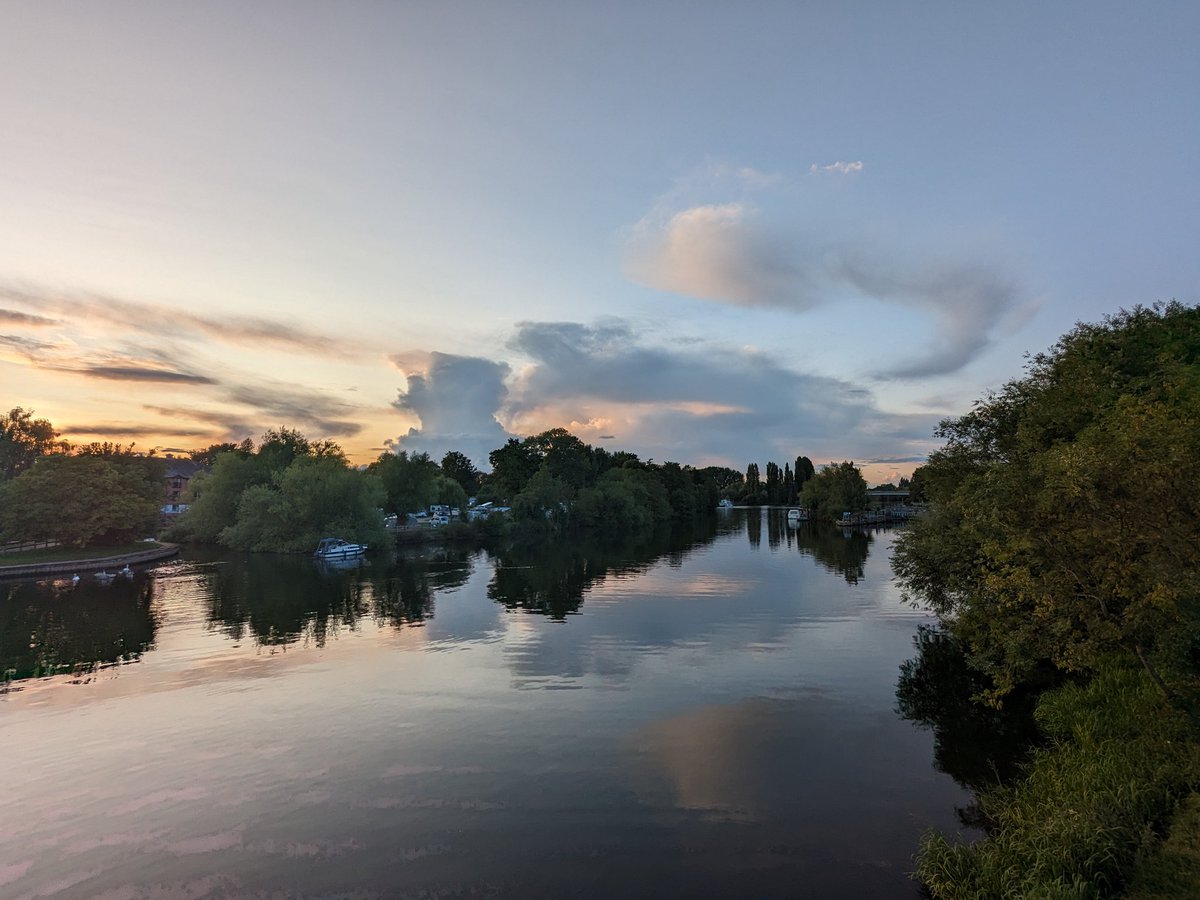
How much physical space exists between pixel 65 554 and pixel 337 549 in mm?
32996

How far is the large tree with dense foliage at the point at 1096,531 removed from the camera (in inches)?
607

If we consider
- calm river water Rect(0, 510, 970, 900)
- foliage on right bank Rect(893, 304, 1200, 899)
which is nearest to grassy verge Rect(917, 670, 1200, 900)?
foliage on right bank Rect(893, 304, 1200, 899)

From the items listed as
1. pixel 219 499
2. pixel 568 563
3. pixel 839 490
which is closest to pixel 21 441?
pixel 219 499

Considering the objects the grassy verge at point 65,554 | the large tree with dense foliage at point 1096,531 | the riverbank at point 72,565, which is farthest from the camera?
the grassy verge at point 65,554

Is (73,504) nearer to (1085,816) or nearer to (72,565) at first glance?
(72,565)

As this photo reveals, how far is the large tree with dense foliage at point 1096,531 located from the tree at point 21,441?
152 meters

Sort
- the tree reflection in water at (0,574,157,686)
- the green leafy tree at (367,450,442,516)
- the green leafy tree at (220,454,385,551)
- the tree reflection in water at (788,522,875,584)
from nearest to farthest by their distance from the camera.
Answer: the tree reflection in water at (0,574,157,686)
the tree reflection in water at (788,522,875,584)
the green leafy tree at (220,454,385,551)
the green leafy tree at (367,450,442,516)

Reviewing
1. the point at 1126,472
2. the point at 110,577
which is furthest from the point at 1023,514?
the point at 110,577

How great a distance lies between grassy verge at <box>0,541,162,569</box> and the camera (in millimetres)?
76312

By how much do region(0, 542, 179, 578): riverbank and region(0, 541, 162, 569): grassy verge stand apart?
731mm

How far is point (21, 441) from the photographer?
435ft

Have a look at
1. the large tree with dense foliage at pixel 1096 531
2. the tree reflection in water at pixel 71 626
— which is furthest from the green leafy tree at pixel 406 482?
the large tree with dense foliage at pixel 1096 531

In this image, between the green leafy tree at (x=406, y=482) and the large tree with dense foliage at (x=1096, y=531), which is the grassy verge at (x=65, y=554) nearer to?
the green leafy tree at (x=406, y=482)

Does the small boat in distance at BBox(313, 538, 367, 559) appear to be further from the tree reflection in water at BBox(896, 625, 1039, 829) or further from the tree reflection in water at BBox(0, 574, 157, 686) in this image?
the tree reflection in water at BBox(896, 625, 1039, 829)
